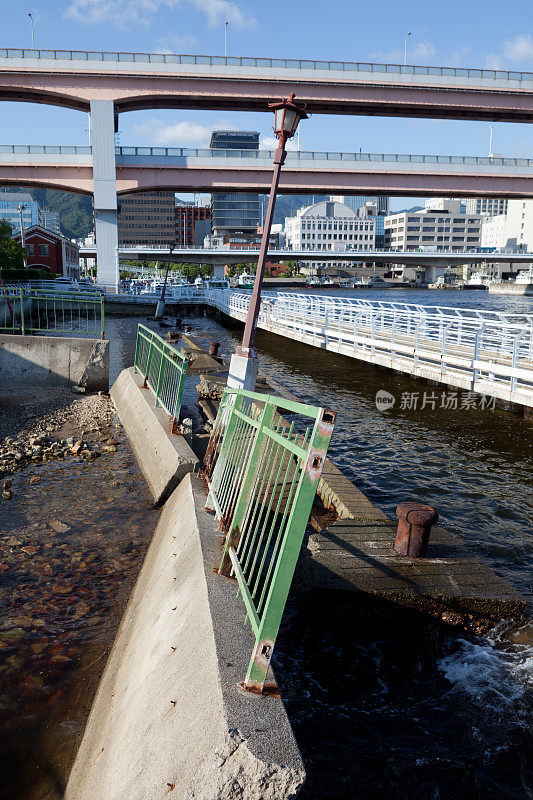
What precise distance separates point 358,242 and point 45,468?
198 m

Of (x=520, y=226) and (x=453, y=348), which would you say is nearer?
(x=453, y=348)

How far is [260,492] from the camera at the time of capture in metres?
3.69

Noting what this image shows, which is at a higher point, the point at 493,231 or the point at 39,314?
the point at 493,231

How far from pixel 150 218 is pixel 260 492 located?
20539cm

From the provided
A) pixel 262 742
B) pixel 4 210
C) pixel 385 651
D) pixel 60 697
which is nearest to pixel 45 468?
pixel 60 697

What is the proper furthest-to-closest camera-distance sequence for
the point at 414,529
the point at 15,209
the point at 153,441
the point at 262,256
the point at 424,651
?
the point at 15,209
the point at 262,256
the point at 153,441
the point at 414,529
the point at 424,651

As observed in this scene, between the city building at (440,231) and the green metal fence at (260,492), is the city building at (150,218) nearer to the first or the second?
the city building at (440,231)

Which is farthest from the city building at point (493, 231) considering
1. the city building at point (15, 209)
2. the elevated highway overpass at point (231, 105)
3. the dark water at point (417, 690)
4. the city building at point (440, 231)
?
the dark water at point (417, 690)

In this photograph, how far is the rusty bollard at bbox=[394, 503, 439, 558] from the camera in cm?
523

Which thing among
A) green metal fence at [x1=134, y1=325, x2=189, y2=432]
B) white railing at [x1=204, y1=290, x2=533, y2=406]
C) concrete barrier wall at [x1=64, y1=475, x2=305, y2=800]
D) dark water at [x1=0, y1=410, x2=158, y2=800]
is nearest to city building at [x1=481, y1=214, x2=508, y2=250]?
white railing at [x1=204, y1=290, x2=533, y2=406]

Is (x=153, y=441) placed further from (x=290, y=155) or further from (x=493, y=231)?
(x=493, y=231)

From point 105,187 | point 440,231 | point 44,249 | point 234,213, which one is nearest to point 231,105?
point 105,187

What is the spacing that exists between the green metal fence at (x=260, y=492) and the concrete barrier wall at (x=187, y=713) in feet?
0.51

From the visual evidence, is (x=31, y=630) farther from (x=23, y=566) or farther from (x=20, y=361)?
(x=20, y=361)
